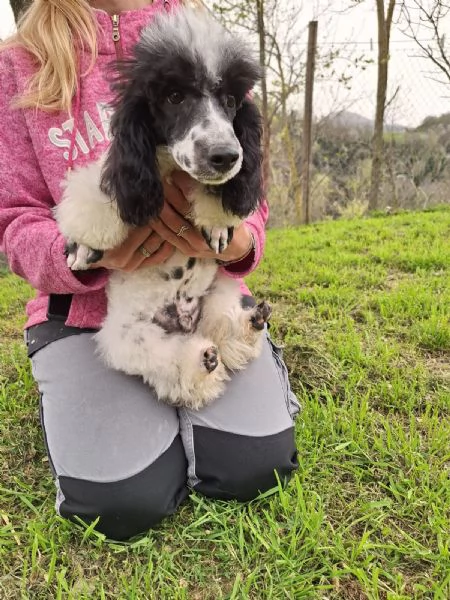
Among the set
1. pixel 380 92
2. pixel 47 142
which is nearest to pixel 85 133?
pixel 47 142

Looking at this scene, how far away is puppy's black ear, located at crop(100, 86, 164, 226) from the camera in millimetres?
1283

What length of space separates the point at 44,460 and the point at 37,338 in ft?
1.43

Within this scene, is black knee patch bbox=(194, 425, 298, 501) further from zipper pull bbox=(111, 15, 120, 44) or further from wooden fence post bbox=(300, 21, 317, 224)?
wooden fence post bbox=(300, 21, 317, 224)

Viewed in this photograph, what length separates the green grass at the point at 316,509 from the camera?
1273 millimetres

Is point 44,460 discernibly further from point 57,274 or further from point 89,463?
point 57,274

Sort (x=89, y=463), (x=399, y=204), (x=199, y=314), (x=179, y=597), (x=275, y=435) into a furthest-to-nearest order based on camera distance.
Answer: (x=399, y=204) < (x=199, y=314) < (x=275, y=435) < (x=89, y=463) < (x=179, y=597)

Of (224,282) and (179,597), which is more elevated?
(224,282)

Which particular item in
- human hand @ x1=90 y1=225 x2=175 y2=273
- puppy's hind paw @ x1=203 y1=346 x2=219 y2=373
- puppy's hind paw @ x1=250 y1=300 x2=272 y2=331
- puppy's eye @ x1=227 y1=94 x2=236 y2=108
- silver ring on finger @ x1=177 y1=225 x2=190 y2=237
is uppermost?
puppy's eye @ x1=227 y1=94 x2=236 y2=108

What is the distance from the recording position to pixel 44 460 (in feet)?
5.81

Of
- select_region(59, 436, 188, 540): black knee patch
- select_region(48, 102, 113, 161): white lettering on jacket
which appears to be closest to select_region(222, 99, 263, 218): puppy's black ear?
select_region(48, 102, 113, 161): white lettering on jacket

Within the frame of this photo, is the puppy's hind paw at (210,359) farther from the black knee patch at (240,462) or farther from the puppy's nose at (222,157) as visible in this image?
the puppy's nose at (222,157)

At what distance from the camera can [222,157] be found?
121cm

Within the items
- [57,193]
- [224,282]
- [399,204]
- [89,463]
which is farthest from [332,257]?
[399,204]

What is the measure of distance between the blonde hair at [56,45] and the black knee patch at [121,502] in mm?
1239
